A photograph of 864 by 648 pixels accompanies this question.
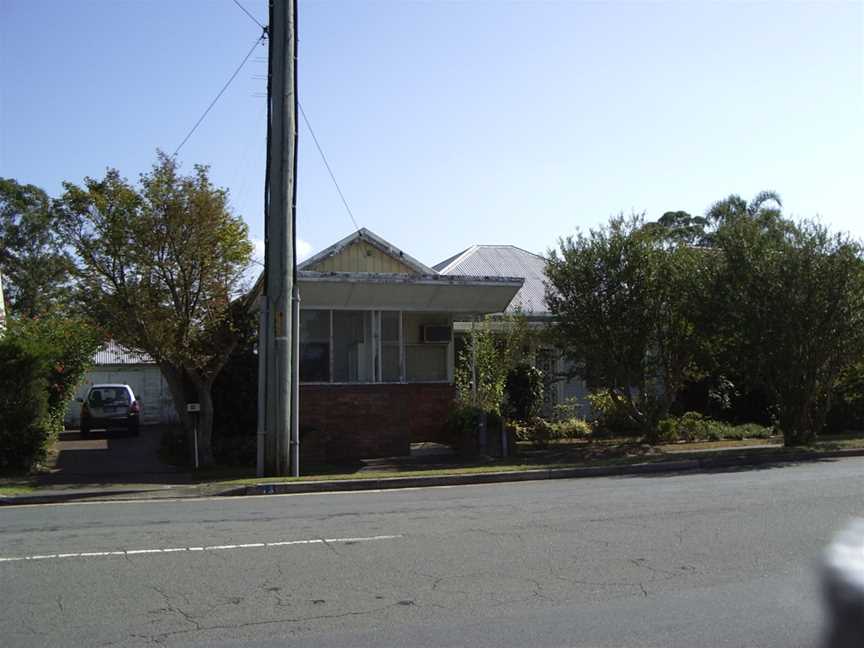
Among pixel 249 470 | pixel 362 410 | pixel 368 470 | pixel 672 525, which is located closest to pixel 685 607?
pixel 672 525

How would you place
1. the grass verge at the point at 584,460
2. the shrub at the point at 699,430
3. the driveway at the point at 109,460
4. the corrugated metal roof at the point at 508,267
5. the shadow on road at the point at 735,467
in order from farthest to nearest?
the corrugated metal roof at the point at 508,267 → the shrub at the point at 699,430 → the driveway at the point at 109,460 → the grass verge at the point at 584,460 → the shadow on road at the point at 735,467

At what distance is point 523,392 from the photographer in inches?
921

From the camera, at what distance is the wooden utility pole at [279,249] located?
15562 mm

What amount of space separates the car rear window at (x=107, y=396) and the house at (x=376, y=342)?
10.1m

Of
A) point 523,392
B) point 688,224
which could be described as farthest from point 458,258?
point 688,224

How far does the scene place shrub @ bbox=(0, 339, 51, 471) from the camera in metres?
16.1

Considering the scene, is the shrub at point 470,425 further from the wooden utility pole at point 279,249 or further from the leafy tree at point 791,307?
the leafy tree at point 791,307

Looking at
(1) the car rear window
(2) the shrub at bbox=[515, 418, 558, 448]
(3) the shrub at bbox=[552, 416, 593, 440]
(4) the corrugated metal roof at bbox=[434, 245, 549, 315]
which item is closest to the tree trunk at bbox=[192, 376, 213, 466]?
(2) the shrub at bbox=[515, 418, 558, 448]

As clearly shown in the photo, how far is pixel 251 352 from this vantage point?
19.8 meters

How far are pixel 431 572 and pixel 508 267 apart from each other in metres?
24.1

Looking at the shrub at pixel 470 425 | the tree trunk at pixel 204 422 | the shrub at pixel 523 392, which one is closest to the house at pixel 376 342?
the shrub at pixel 470 425

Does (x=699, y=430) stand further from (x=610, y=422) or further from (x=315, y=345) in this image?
(x=315, y=345)

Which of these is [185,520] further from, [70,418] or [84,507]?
[70,418]

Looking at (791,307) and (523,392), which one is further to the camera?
(523,392)
